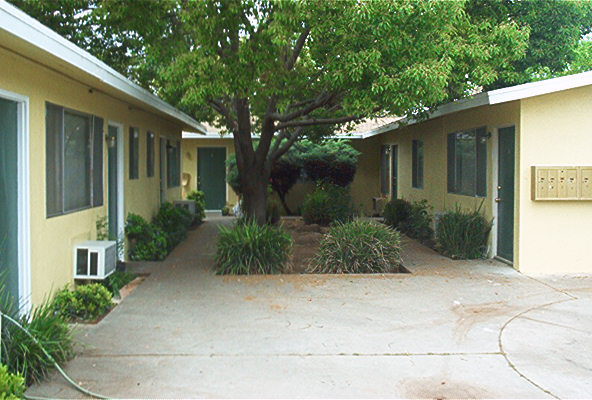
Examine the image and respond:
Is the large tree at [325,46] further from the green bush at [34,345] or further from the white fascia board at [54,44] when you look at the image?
the green bush at [34,345]

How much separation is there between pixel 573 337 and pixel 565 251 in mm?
3706

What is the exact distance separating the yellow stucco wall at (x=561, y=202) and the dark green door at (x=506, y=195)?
47 cm

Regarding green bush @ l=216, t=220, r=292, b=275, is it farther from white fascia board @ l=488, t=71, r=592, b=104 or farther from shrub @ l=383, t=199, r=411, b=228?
shrub @ l=383, t=199, r=411, b=228

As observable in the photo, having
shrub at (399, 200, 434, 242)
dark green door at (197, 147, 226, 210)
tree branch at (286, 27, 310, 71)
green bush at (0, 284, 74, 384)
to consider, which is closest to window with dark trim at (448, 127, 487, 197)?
shrub at (399, 200, 434, 242)

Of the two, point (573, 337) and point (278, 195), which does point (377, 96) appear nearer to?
point (573, 337)

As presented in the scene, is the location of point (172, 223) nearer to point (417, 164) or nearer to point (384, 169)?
point (417, 164)

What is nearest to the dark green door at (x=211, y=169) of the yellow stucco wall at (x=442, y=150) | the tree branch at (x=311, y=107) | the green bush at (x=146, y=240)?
the yellow stucco wall at (x=442, y=150)

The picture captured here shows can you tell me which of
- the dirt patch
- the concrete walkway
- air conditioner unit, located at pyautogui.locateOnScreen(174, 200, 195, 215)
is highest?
air conditioner unit, located at pyautogui.locateOnScreen(174, 200, 195, 215)

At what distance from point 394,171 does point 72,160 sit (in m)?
13.3

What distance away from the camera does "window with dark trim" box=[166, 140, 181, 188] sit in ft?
52.4

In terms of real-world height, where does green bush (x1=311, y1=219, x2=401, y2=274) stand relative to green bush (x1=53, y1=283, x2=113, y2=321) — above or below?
above

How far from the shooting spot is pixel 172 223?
13.7 metres

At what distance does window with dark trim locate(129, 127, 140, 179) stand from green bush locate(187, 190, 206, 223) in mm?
5443

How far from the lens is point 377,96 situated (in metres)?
9.40
